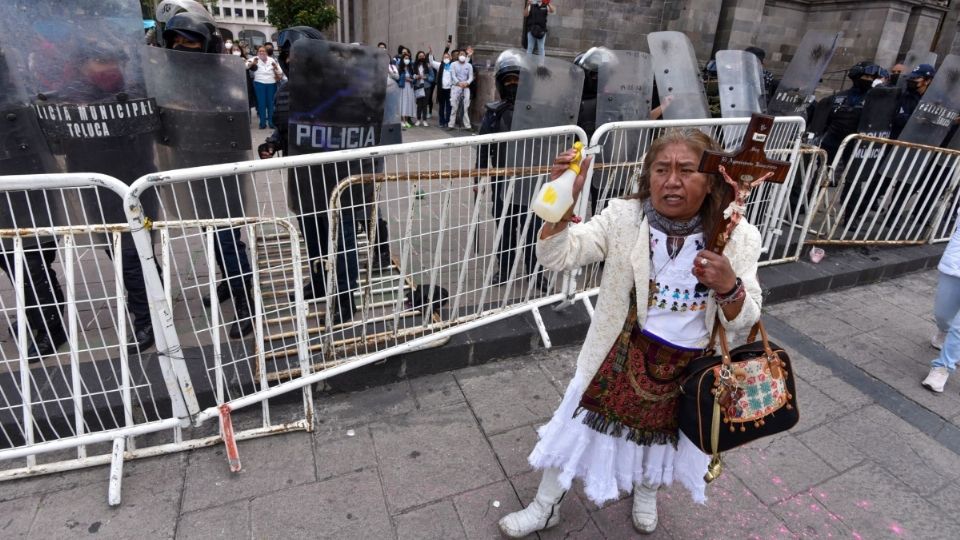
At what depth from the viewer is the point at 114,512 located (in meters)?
2.21

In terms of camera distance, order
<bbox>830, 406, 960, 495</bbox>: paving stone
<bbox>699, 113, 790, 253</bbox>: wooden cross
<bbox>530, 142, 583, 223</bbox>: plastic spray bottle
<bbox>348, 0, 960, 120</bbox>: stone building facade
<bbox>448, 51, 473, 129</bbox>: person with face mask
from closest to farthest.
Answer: <bbox>699, 113, 790, 253</bbox>: wooden cross, <bbox>530, 142, 583, 223</bbox>: plastic spray bottle, <bbox>830, 406, 960, 495</bbox>: paving stone, <bbox>448, 51, 473, 129</bbox>: person with face mask, <bbox>348, 0, 960, 120</bbox>: stone building facade

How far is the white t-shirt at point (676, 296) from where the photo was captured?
1.68 metres

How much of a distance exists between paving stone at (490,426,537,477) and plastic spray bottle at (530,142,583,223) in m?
1.50

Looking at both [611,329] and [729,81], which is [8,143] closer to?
[611,329]

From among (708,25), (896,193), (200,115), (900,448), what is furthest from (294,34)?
(708,25)

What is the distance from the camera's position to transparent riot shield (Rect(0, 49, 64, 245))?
103 inches

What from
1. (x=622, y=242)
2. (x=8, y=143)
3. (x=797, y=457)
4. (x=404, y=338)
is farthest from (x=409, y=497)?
(x=8, y=143)

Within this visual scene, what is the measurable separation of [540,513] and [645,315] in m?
0.98

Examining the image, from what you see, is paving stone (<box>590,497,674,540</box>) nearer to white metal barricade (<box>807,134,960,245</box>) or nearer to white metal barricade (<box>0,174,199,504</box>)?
white metal barricade (<box>0,174,199,504</box>)

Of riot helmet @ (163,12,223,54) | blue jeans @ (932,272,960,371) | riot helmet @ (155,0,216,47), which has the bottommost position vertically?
blue jeans @ (932,272,960,371)

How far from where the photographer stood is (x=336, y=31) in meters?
36.6

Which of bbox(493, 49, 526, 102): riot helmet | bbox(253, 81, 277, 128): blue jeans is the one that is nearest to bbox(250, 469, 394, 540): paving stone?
bbox(493, 49, 526, 102): riot helmet

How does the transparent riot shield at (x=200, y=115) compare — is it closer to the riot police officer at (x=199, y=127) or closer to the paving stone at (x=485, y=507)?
the riot police officer at (x=199, y=127)

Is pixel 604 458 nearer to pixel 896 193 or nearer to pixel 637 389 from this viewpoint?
pixel 637 389
